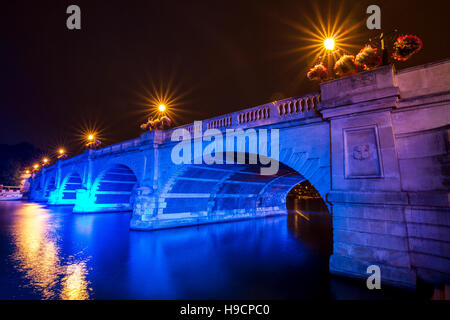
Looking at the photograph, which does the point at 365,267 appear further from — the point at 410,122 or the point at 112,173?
the point at 112,173

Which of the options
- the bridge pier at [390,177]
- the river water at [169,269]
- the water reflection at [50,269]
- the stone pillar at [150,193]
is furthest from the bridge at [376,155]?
the water reflection at [50,269]

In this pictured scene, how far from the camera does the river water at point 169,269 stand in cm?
611

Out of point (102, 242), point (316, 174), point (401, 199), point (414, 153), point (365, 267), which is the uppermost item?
point (414, 153)

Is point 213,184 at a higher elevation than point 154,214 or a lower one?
higher

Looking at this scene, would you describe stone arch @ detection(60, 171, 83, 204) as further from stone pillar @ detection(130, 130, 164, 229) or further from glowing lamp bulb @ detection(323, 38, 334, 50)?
glowing lamp bulb @ detection(323, 38, 334, 50)

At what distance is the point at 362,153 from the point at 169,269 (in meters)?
7.56

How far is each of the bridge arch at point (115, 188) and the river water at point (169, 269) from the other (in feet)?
38.5

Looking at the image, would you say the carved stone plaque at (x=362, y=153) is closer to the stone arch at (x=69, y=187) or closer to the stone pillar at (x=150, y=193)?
the stone pillar at (x=150, y=193)

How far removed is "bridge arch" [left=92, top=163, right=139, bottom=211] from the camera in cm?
2516

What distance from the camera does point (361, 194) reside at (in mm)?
6820

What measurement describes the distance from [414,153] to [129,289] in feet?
29.2
